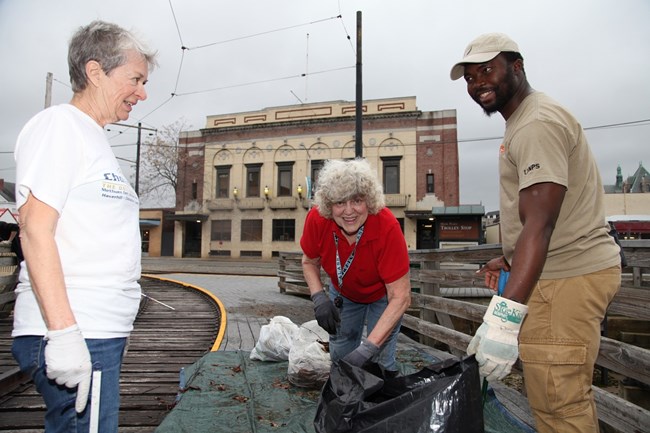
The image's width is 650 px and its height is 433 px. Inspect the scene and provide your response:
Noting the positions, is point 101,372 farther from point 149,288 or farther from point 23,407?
point 149,288

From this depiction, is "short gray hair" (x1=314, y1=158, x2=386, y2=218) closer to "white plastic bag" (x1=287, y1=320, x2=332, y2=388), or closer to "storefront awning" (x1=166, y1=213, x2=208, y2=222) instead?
"white plastic bag" (x1=287, y1=320, x2=332, y2=388)

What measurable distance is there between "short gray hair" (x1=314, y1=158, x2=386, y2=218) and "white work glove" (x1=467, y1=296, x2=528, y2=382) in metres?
1.28

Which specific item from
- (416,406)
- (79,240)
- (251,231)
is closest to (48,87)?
(79,240)

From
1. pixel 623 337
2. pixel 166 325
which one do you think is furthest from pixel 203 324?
pixel 623 337

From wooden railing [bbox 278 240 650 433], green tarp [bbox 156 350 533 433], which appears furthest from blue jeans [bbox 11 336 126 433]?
wooden railing [bbox 278 240 650 433]

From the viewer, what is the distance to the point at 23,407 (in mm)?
2941

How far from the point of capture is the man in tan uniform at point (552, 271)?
1.48m

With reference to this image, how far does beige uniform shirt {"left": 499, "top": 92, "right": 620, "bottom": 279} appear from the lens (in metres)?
1.56

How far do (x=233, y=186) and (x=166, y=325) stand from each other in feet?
78.6

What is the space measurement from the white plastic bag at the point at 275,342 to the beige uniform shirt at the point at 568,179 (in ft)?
9.47

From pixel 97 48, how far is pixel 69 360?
1.10 m

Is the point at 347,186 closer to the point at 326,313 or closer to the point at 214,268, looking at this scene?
the point at 326,313

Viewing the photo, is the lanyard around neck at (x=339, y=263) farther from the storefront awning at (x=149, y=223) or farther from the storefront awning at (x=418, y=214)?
the storefront awning at (x=149, y=223)

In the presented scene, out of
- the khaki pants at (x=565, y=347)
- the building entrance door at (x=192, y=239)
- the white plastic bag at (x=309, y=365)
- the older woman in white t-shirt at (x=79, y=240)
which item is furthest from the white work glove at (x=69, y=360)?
the building entrance door at (x=192, y=239)
